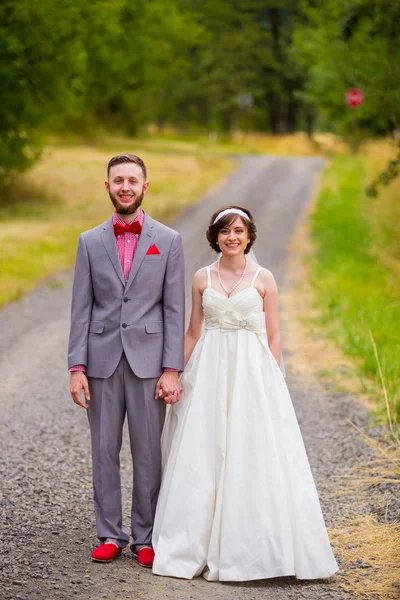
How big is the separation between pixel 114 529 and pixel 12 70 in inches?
666

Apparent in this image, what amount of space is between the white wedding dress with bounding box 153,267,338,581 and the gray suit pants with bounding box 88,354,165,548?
0.10 metres

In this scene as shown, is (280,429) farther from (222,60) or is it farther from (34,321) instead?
(222,60)

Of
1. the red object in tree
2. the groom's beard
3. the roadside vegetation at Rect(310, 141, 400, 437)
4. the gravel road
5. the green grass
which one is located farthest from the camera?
the red object in tree

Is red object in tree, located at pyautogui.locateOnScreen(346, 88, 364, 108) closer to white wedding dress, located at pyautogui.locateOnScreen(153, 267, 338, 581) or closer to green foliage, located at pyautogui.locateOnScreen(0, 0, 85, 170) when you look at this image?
green foliage, located at pyautogui.locateOnScreen(0, 0, 85, 170)

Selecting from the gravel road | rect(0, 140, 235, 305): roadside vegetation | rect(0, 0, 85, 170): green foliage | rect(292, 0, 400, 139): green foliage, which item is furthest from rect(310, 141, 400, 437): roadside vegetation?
rect(0, 0, 85, 170): green foliage

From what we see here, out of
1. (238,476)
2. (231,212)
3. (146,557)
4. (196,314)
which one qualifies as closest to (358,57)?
(231,212)

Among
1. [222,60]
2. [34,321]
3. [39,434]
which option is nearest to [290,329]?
[34,321]

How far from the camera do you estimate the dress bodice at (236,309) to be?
4.29 meters

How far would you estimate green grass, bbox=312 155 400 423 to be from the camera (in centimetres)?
846

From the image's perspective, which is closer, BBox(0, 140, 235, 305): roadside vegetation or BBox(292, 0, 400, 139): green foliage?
BBox(292, 0, 400, 139): green foliage

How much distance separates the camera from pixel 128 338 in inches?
166

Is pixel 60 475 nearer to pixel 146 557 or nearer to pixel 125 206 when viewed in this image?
pixel 146 557

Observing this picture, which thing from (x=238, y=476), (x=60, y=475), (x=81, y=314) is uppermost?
(x=81, y=314)

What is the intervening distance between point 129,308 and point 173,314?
22cm
